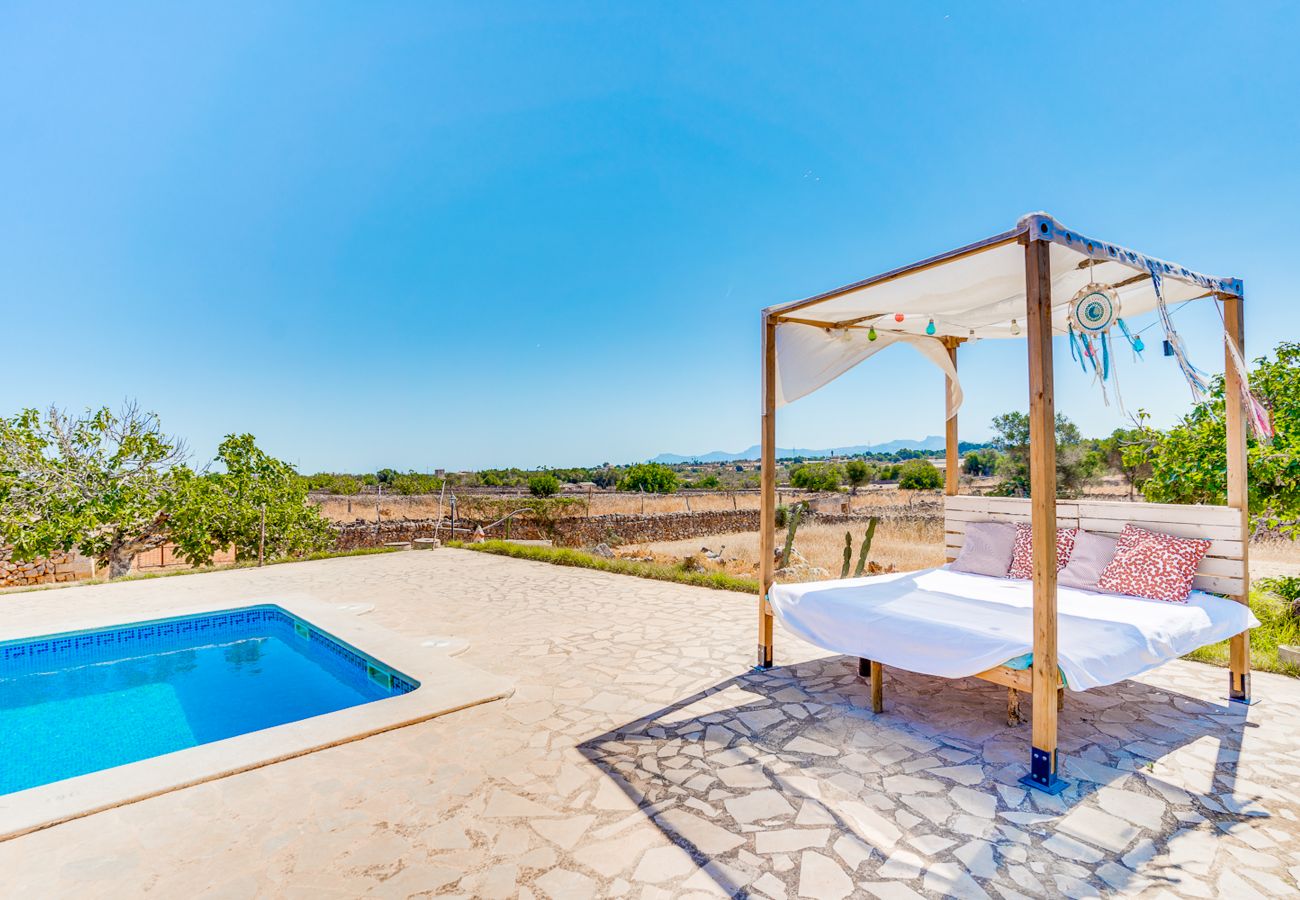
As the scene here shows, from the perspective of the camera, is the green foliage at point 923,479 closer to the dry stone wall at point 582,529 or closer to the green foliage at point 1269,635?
the dry stone wall at point 582,529

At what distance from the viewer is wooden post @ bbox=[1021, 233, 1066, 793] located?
268cm

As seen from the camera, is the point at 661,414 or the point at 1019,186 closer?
the point at 1019,186

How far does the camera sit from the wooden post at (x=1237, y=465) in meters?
3.62

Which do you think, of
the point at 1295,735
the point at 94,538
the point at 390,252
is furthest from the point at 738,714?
the point at 390,252

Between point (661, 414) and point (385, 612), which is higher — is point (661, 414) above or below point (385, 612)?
above

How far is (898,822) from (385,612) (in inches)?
209

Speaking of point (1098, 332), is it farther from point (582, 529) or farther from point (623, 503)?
point (623, 503)

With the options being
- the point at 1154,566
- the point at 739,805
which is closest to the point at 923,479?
the point at 1154,566

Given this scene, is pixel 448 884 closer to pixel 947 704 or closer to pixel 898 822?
pixel 898 822

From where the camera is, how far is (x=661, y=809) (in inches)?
99.0

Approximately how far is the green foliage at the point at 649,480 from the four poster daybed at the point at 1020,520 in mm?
26086

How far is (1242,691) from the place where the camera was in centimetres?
362

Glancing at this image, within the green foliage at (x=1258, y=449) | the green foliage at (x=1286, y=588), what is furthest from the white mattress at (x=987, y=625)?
the green foliage at (x=1286, y=588)

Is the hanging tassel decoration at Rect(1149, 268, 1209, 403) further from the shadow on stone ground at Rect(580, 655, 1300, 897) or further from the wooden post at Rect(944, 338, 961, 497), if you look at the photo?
the shadow on stone ground at Rect(580, 655, 1300, 897)
